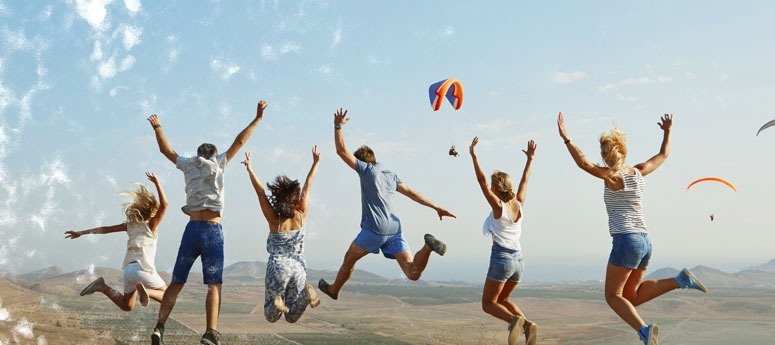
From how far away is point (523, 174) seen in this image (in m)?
12.0

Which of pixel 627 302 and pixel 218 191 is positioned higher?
pixel 218 191

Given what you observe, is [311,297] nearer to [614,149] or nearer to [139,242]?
[139,242]

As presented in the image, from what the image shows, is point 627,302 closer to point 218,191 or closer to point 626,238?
point 626,238

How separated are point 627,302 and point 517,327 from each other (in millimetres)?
1706

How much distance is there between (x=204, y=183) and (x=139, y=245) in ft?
7.39

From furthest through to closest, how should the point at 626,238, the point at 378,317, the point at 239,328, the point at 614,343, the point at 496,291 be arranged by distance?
the point at 378,317 → the point at 614,343 → the point at 239,328 → the point at 496,291 → the point at 626,238

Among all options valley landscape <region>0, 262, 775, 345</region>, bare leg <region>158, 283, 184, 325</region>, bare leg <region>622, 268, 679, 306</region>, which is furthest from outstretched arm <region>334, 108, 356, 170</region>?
valley landscape <region>0, 262, 775, 345</region>

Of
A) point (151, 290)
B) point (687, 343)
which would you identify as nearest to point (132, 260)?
point (151, 290)

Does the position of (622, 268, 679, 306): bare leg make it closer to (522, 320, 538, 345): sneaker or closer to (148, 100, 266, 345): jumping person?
(522, 320, 538, 345): sneaker

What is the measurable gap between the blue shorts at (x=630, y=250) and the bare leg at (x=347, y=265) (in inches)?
158

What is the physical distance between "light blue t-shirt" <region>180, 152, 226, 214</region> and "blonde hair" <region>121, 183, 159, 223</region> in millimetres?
1494

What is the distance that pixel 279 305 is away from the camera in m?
10.9

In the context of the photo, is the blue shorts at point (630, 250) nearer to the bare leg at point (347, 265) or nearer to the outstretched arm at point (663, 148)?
the outstretched arm at point (663, 148)

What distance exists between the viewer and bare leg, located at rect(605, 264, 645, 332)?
10.5 meters
